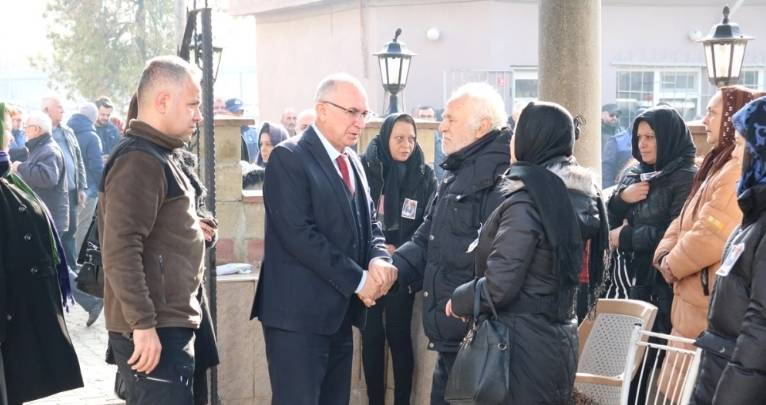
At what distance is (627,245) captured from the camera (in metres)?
6.34

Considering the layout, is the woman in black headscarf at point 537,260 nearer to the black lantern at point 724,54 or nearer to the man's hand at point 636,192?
the man's hand at point 636,192

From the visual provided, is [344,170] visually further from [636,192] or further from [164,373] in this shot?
[636,192]

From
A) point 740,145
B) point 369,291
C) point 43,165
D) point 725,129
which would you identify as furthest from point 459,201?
point 43,165

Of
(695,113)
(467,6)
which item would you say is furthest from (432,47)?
(695,113)

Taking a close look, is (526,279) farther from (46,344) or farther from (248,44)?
(248,44)

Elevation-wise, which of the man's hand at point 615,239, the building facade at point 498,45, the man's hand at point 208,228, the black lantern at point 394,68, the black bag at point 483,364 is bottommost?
the black bag at point 483,364

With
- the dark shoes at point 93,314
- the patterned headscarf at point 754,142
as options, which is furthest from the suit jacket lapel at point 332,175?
the dark shoes at point 93,314

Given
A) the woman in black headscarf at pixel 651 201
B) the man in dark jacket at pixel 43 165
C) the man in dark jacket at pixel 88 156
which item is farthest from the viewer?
the man in dark jacket at pixel 88 156

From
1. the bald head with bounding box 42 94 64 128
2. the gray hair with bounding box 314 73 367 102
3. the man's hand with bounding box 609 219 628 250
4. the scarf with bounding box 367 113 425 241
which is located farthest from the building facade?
the gray hair with bounding box 314 73 367 102

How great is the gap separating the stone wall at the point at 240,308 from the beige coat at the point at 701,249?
1630mm

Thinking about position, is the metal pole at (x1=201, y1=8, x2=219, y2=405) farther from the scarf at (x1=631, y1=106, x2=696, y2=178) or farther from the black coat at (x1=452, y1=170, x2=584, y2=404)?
the scarf at (x1=631, y1=106, x2=696, y2=178)

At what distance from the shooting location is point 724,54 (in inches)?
421

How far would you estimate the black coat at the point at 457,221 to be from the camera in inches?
197

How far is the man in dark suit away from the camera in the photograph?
4.97m
